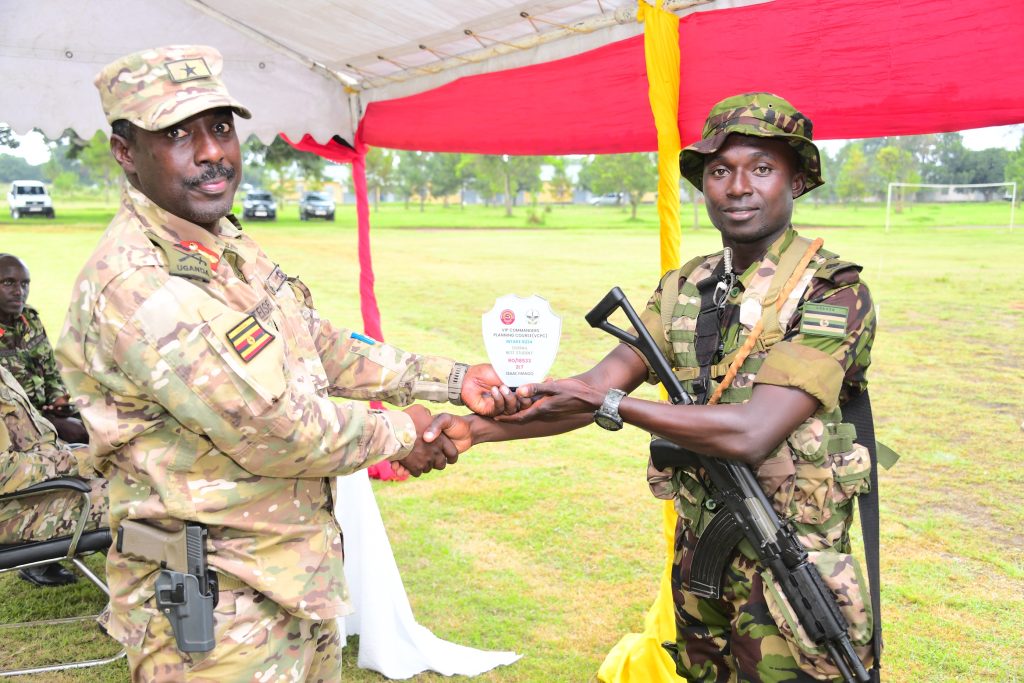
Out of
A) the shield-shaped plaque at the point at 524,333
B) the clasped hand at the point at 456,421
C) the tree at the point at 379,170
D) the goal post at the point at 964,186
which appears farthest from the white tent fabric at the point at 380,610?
the tree at the point at 379,170

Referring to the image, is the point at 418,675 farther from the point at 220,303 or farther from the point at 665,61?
the point at 665,61

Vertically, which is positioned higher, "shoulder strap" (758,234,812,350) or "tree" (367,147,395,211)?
"tree" (367,147,395,211)

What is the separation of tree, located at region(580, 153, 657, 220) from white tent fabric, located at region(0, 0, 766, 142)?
3027 centimetres

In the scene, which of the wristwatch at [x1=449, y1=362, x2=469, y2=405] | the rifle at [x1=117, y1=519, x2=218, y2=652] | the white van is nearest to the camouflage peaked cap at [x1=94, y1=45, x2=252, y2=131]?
the rifle at [x1=117, y1=519, x2=218, y2=652]

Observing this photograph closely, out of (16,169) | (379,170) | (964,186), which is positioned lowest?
(964,186)

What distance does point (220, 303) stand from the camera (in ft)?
6.23

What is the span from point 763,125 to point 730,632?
1393 mm

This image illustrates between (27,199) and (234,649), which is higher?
(27,199)

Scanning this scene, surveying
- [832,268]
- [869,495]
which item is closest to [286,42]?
[832,268]

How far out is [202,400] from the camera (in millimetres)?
1829

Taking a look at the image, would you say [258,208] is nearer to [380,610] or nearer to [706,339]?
[380,610]

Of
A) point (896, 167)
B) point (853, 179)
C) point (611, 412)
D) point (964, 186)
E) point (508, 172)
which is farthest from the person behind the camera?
point (508, 172)

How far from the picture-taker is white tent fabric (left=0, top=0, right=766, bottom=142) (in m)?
3.91

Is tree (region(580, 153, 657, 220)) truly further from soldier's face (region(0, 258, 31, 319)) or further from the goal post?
soldier's face (region(0, 258, 31, 319))
